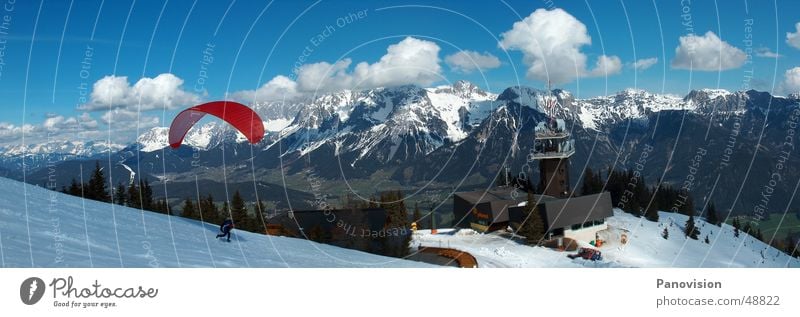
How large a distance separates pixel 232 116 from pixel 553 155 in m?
66.6

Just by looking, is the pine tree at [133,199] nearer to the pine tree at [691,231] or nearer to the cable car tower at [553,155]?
the cable car tower at [553,155]

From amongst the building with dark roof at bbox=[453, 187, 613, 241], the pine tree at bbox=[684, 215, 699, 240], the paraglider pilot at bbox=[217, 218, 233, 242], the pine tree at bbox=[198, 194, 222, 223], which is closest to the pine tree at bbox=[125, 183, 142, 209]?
the pine tree at bbox=[198, 194, 222, 223]

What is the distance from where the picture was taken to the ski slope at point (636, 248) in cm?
5175

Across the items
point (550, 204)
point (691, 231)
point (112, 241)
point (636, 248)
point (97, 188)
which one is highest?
point (97, 188)

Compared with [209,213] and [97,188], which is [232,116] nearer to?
[209,213]

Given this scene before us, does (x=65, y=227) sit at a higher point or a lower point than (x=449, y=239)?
higher

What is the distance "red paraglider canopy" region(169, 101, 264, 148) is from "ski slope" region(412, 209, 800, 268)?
25504mm

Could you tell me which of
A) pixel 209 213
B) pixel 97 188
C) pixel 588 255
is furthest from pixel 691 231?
pixel 97 188

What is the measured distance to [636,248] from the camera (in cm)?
6312

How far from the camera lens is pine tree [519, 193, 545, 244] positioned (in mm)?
59031
